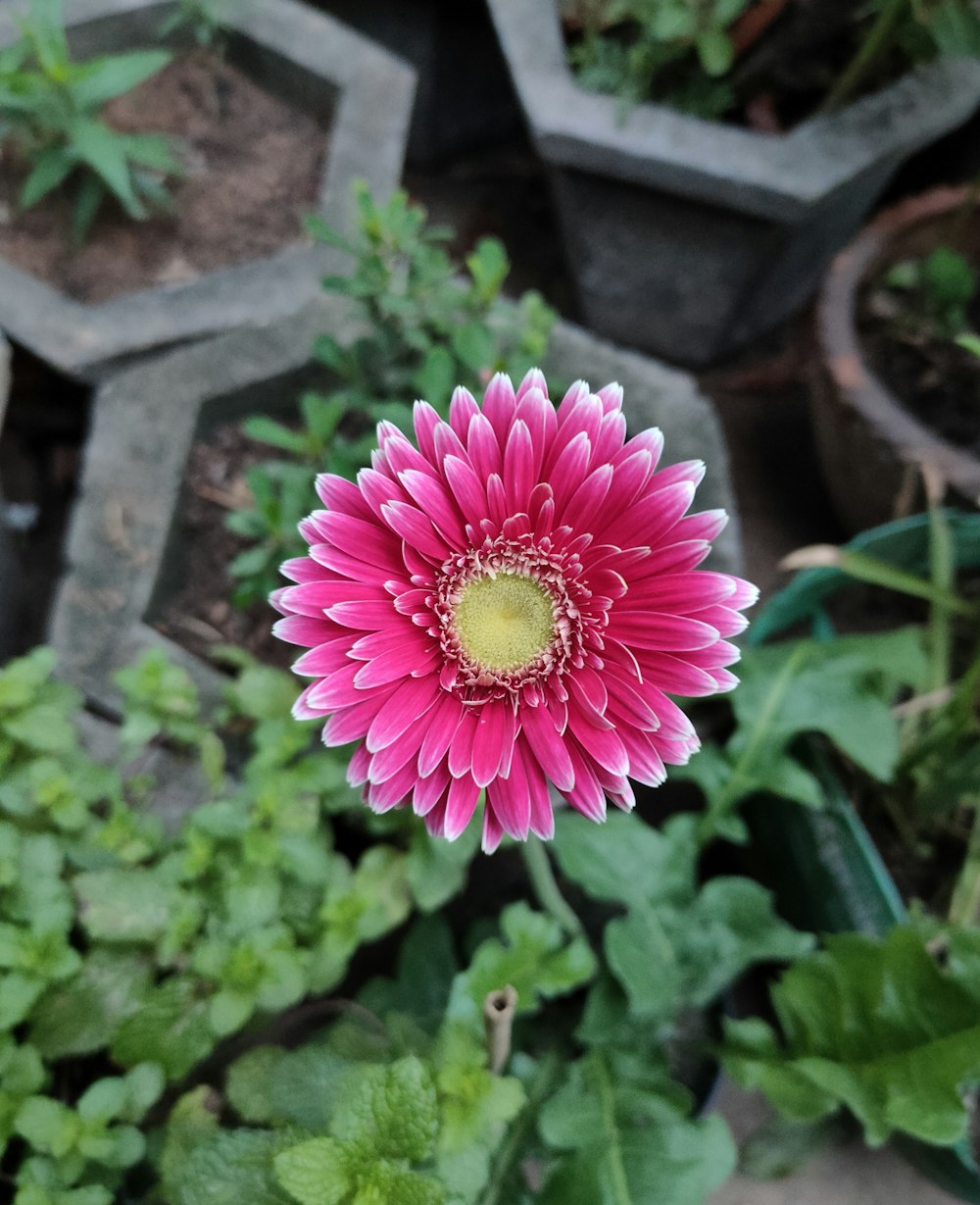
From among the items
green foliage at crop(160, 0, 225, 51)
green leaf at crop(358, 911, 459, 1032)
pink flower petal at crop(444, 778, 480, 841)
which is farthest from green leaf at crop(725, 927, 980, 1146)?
green foliage at crop(160, 0, 225, 51)

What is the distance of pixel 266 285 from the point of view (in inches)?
44.0

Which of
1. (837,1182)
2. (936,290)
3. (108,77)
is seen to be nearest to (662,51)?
(936,290)

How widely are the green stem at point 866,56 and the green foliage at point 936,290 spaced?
248mm

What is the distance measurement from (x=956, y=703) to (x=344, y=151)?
101cm

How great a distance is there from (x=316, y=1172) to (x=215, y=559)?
720 mm

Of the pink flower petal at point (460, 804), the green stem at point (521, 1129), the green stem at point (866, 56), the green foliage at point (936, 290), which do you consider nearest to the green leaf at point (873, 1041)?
the green stem at point (521, 1129)

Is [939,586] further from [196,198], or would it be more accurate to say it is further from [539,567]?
[196,198]

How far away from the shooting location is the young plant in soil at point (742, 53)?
3.92 ft

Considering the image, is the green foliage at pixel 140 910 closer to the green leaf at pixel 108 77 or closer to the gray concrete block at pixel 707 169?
the green leaf at pixel 108 77

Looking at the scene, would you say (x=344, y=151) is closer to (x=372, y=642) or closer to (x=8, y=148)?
(x=8, y=148)

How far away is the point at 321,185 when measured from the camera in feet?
4.00

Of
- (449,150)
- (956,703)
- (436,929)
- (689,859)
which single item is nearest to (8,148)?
(449,150)

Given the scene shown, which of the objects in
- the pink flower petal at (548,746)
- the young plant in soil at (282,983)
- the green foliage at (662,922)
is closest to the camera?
the pink flower petal at (548,746)

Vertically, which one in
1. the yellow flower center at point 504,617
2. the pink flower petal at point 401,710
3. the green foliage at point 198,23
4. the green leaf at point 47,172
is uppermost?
the green foliage at point 198,23
